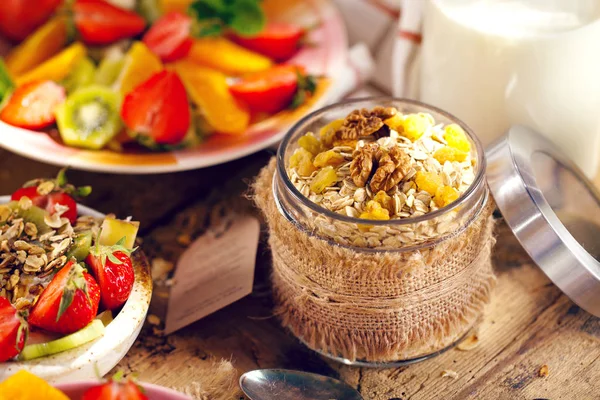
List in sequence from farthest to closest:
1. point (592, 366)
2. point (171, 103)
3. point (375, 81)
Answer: point (375, 81) < point (171, 103) < point (592, 366)

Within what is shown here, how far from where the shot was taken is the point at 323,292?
93cm

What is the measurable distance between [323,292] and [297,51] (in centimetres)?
69

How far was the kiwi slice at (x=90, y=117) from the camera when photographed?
124 cm

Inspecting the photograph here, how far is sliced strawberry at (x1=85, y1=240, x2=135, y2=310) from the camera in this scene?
0.90 metres

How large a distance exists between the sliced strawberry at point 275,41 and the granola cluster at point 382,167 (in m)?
0.47

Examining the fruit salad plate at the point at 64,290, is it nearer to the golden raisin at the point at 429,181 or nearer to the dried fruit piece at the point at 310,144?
the dried fruit piece at the point at 310,144

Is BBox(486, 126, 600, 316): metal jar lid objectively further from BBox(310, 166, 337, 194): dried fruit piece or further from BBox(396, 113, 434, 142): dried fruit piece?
BBox(310, 166, 337, 194): dried fruit piece

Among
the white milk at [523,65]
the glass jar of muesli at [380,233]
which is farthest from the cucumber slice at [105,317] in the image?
the white milk at [523,65]

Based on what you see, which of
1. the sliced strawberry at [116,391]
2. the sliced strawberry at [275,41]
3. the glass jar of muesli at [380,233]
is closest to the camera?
the sliced strawberry at [116,391]

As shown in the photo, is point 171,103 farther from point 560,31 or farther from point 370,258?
point 560,31

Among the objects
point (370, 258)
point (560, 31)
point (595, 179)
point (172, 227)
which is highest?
point (560, 31)

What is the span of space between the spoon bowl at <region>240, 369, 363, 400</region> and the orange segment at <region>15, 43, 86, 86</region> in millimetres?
741

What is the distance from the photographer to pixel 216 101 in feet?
4.18

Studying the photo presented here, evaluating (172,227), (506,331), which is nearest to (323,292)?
(506,331)
